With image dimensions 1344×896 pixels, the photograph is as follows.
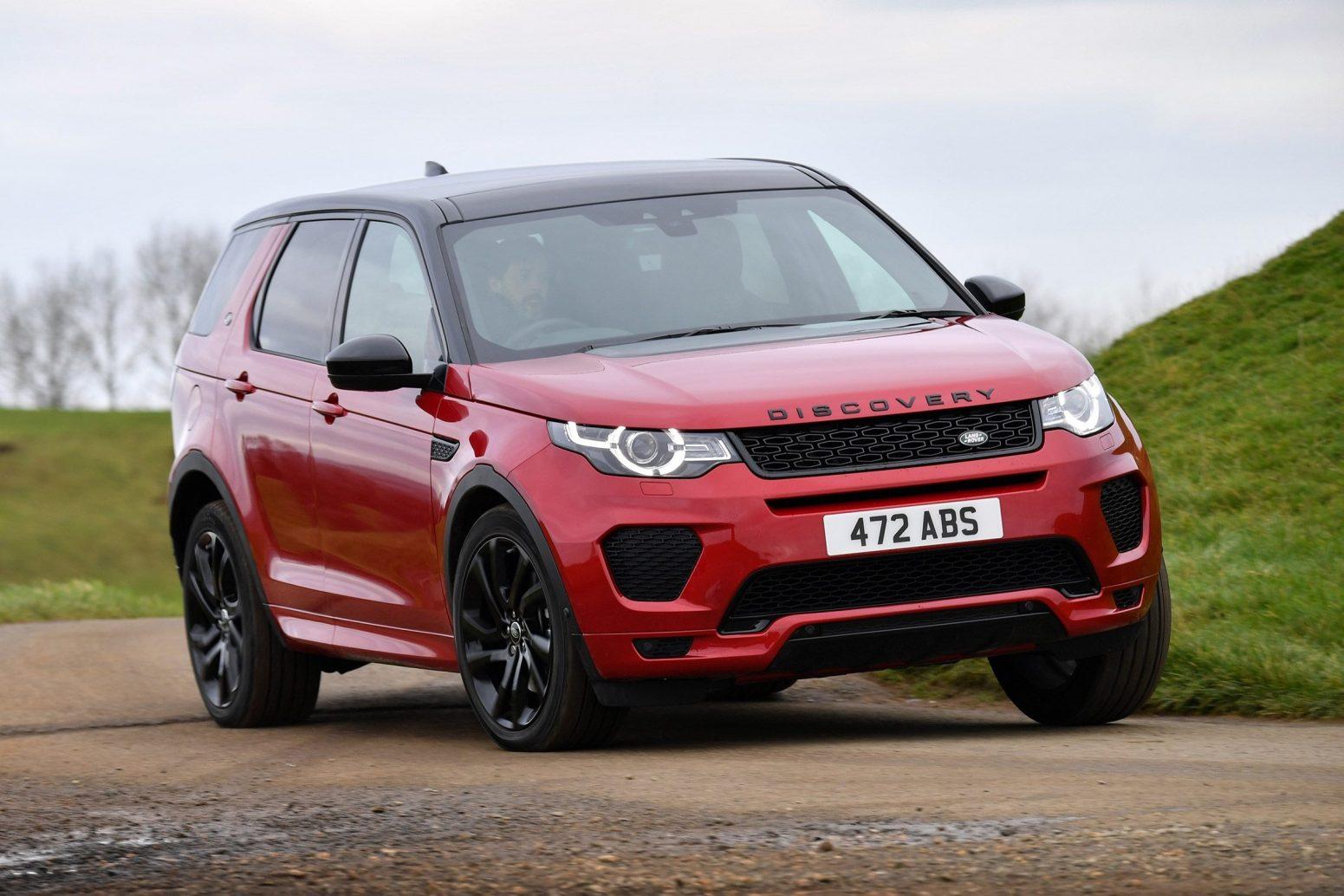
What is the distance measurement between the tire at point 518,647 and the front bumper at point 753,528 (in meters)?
0.14

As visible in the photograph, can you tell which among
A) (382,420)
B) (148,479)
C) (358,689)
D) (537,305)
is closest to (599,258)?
(537,305)

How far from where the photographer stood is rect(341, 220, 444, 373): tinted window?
24.6ft

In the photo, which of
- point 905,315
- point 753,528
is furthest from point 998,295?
point 753,528

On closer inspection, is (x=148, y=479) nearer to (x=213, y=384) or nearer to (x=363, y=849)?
(x=213, y=384)

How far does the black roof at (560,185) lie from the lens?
781cm

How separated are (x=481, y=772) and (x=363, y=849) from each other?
1.40 metres

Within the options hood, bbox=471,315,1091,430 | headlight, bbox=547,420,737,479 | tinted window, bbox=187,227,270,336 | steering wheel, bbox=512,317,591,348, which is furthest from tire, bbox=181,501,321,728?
headlight, bbox=547,420,737,479

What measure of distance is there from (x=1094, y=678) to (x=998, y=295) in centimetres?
143

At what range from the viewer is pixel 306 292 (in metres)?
8.66

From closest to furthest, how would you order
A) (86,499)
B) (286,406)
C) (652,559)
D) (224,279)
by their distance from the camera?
(652,559)
(286,406)
(224,279)
(86,499)

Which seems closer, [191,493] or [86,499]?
[191,493]

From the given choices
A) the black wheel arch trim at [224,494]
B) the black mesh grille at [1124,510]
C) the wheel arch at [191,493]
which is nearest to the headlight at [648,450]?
the black mesh grille at [1124,510]

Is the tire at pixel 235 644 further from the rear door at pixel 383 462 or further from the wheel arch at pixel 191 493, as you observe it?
the rear door at pixel 383 462

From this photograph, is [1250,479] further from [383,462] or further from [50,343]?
[50,343]
